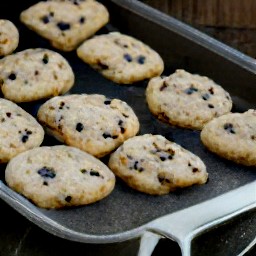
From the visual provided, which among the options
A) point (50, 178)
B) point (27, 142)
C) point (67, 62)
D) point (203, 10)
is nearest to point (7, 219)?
point (50, 178)

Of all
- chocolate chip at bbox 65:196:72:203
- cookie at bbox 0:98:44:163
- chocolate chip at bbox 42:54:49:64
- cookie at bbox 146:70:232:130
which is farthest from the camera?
chocolate chip at bbox 42:54:49:64

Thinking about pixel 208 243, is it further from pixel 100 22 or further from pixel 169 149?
pixel 100 22

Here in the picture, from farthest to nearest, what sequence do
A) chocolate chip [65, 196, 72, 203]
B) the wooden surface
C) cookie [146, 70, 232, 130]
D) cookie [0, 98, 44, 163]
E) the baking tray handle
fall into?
the wooden surface, cookie [146, 70, 232, 130], cookie [0, 98, 44, 163], chocolate chip [65, 196, 72, 203], the baking tray handle

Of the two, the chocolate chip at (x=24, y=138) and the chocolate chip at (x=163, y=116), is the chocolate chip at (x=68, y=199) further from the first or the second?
the chocolate chip at (x=163, y=116)

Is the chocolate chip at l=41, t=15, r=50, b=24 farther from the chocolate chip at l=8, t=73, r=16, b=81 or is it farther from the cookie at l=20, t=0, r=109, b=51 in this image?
the chocolate chip at l=8, t=73, r=16, b=81

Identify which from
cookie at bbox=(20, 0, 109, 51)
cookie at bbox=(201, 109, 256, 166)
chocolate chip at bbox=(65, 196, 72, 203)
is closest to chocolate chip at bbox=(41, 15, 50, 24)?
cookie at bbox=(20, 0, 109, 51)
